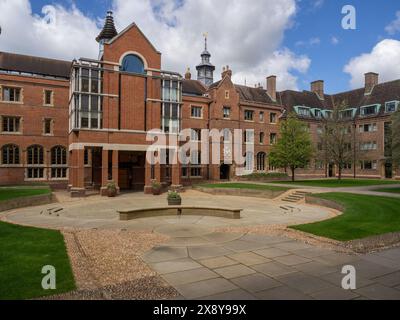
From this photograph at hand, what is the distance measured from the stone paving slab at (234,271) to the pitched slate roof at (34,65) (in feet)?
128

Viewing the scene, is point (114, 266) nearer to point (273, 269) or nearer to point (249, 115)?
point (273, 269)

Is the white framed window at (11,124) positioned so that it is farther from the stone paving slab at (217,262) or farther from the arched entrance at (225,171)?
the stone paving slab at (217,262)

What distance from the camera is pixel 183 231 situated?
13.3 metres

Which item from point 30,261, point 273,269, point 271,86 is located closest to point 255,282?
point 273,269

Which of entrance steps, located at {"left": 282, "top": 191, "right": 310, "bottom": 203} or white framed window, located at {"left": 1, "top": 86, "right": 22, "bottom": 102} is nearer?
entrance steps, located at {"left": 282, "top": 191, "right": 310, "bottom": 203}

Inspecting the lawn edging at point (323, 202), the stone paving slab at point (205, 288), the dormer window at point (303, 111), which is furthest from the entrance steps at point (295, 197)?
the dormer window at point (303, 111)

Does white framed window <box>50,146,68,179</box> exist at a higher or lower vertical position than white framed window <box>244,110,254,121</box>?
lower

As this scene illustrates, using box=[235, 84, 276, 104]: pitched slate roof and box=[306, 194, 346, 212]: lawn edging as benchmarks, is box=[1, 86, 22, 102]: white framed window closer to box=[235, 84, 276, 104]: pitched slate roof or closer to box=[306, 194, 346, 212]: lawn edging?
box=[235, 84, 276, 104]: pitched slate roof

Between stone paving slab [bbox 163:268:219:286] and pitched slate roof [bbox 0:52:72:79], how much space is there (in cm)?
3873

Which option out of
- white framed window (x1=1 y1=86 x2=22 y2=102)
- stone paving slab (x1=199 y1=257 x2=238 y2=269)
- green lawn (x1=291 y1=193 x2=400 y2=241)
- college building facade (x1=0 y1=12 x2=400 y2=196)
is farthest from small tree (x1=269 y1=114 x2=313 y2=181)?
white framed window (x1=1 y1=86 x2=22 y2=102)

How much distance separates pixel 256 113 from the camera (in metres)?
47.4

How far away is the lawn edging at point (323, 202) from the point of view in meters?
19.8

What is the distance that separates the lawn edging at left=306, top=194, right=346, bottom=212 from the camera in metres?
19.8
